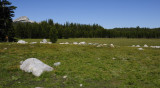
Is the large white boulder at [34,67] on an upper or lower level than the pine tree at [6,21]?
lower

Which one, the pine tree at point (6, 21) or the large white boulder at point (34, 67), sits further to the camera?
the pine tree at point (6, 21)

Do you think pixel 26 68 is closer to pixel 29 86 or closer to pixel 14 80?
pixel 14 80

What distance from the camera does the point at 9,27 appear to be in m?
42.4

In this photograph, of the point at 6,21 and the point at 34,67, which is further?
the point at 6,21

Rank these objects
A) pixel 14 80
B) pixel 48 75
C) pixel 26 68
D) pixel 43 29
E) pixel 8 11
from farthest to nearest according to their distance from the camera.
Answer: pixel 43 29 < pixel 8 11 < pixel 26 68 < pixel 48 75 < pixel 14 80

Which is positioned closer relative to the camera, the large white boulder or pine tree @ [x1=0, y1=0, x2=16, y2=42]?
the large white boulder

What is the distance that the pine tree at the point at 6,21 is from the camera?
40.9 metres

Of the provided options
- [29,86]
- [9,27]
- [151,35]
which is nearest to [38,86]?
[29,86]

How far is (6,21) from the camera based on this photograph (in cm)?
4112

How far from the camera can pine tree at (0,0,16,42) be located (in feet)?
134

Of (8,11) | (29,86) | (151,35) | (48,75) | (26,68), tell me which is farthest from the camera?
(151,35)

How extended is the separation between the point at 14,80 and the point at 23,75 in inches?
40.6

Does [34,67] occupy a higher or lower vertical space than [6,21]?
lower

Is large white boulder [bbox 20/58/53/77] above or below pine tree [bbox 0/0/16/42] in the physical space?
below
